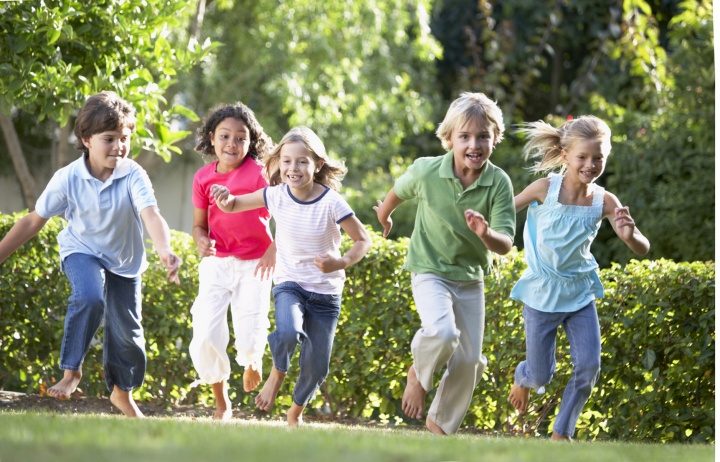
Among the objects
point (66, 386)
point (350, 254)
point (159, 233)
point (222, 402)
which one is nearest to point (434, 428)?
point (350, 254)

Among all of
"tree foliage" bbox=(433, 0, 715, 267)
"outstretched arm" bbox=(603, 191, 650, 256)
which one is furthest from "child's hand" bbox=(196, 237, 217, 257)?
"tree foliage" bbox=(433, 0, 715, 267)

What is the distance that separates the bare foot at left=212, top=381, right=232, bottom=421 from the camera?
6211 millimetres

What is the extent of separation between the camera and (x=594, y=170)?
18.3 ft

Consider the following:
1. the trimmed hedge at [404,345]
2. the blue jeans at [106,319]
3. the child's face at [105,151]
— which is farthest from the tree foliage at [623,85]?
the blue jeans at [106,319]

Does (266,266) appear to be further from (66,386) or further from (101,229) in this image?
(66,386)

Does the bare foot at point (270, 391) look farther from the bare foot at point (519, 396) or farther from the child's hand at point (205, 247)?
the bare foot at point (519, 396)

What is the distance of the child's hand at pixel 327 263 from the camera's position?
204 inches

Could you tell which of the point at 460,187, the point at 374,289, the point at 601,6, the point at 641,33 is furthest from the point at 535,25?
the point at 460,187

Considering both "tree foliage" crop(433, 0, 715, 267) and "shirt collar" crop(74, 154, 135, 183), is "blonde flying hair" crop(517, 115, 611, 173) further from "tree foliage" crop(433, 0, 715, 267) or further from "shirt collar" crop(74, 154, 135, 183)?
"tree foliage" crop(433, 0, 715, 267)

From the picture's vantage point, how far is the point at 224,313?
20.0ft

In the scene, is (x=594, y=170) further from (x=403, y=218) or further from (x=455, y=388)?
(x=403, y=218)

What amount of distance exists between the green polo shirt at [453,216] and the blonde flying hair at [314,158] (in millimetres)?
511

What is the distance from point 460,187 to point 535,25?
475 inches

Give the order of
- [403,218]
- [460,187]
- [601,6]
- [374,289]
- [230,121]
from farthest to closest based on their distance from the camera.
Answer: [601,6] → [403,218] → [374,289] → [230,121] → [460,187]
